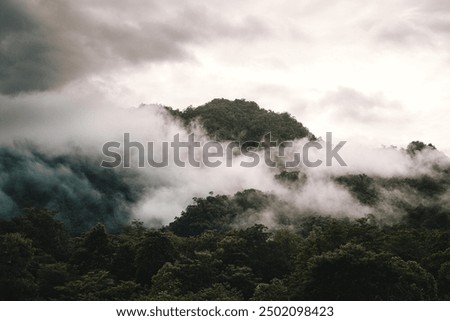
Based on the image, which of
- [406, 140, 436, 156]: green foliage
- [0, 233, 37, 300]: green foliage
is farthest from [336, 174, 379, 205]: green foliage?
[0, 233, 37, 300]: green foliage

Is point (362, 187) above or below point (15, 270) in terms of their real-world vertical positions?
above

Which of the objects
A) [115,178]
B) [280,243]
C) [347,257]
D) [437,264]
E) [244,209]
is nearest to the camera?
[347,257]

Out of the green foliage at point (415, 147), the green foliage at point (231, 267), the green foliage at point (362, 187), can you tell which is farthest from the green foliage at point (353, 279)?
the green foliage at point (415, 147)

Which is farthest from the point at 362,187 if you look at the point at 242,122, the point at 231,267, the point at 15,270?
the point at 15,270

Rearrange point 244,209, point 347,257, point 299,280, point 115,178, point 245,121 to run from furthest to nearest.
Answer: point 245,121 → point 115,178 → point 244,209 → point 299,280 → point 347,257

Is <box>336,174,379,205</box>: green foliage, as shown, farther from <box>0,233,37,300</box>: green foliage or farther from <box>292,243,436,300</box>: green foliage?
<box>0,233,37,300</box>: green foliage

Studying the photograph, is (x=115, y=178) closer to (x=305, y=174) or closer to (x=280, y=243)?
→ (x=305, y=174)

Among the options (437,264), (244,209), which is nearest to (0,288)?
(437,264)

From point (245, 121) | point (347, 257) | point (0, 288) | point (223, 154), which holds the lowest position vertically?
point (0, 288)

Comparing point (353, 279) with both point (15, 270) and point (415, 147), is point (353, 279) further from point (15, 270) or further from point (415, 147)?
point (415, 147)
